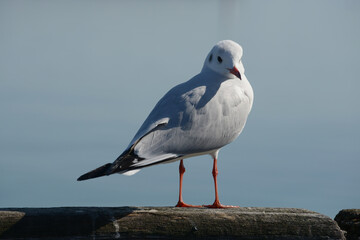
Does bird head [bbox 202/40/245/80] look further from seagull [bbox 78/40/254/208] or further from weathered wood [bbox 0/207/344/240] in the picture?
weathered wood [bbox 0/207/344/240]

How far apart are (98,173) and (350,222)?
4.84 metres

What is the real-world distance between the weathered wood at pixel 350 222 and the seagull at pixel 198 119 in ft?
9.07

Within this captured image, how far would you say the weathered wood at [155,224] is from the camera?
5.86 m

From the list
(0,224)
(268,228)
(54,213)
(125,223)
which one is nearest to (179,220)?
(125,223)

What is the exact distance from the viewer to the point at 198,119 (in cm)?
649

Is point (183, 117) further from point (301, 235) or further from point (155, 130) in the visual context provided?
point (301, 235)

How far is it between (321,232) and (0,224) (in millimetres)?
3663

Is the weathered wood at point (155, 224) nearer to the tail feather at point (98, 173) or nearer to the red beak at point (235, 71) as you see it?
the tail feather at point (98, 173)

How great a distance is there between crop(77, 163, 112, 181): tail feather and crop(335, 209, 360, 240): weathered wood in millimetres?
4678

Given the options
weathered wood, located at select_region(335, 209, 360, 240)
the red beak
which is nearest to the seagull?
the red beak

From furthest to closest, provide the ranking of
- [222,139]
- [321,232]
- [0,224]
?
[222,139], [321,232], [0,224]

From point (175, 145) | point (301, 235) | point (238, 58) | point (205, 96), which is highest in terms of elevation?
point (238, 58)

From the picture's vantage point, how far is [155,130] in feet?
20.2

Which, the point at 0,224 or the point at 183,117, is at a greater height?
the point at 183,117
